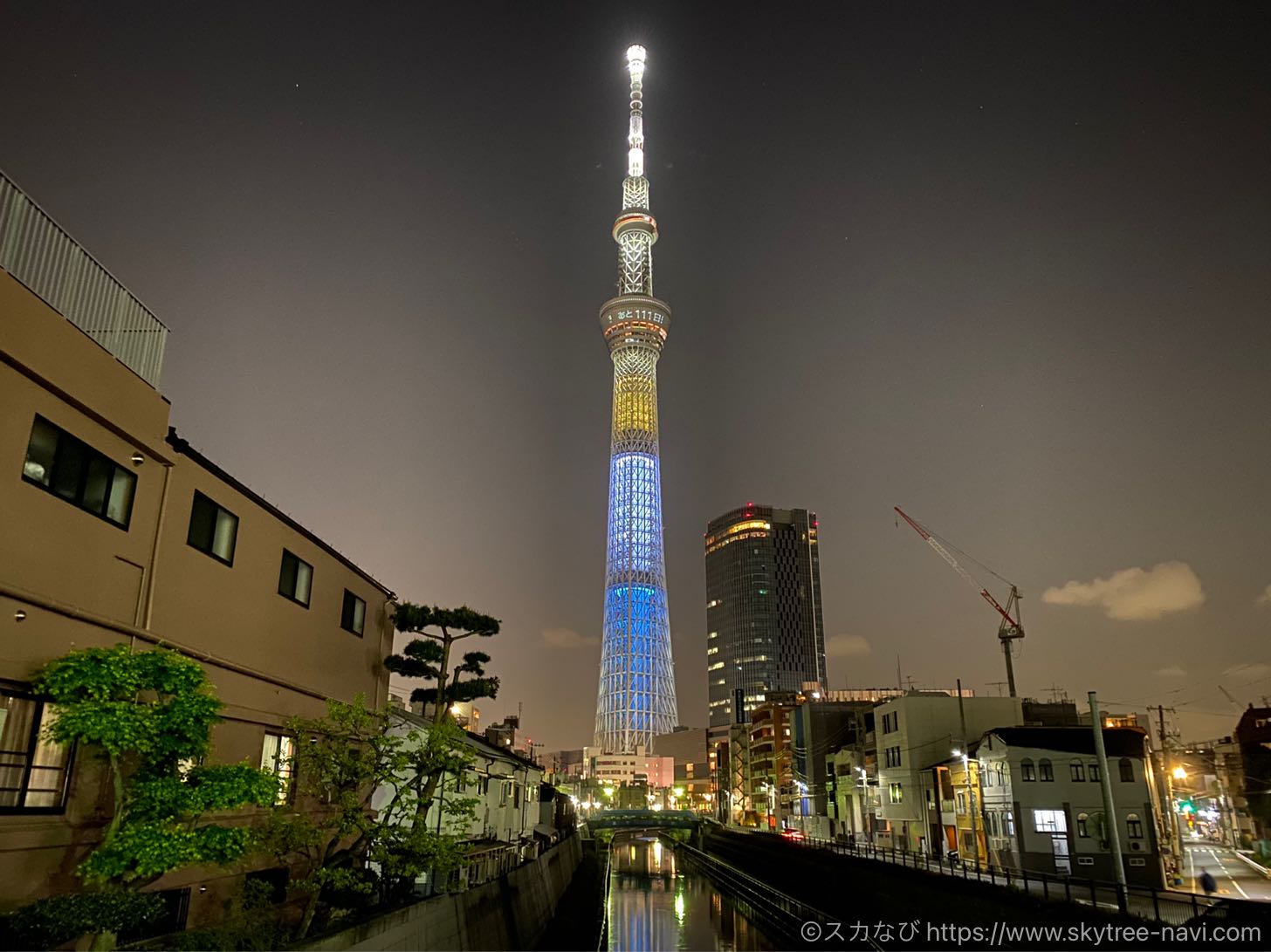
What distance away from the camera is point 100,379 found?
1334 centimetres

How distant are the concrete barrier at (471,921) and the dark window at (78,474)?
24.7 ft

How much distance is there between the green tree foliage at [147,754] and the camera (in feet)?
36.1

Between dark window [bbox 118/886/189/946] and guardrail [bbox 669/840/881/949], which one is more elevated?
dark window [bbox 118/886/189/946]

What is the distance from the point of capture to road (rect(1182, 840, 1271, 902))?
1129 inches

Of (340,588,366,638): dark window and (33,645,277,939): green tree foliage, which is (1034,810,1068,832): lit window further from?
(33,645,277,939): green tree foliage

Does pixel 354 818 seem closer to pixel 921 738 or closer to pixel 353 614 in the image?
pixel 353 614

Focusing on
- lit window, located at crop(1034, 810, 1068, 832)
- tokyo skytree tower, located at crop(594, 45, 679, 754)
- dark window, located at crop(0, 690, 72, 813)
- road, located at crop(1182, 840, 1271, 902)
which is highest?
tokyo skytree tower, located at crop(594, 45, 679, 754)

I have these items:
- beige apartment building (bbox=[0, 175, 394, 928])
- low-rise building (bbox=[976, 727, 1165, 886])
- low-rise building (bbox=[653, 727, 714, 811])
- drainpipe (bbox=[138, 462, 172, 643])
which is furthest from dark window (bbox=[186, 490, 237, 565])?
low-rise building (bbox=[653, 727, 714, 811])

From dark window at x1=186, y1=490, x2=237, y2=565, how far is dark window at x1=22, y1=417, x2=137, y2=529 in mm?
1925

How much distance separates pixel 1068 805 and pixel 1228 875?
610 centimetres

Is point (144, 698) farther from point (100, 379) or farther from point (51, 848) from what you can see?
point (100, 379)

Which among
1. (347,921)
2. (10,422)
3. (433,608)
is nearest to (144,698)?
(10,422)

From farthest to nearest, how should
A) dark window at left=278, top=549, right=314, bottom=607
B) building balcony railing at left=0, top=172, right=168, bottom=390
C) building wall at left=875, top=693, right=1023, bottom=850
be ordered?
building wall at left=875, top=693, right=1023, bottom=850, dark window at left=278, top=549, right=314, bottom=607, building balcony railing at left=0, top=172, right=168, bottom=390

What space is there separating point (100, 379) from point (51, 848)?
21.2ft
